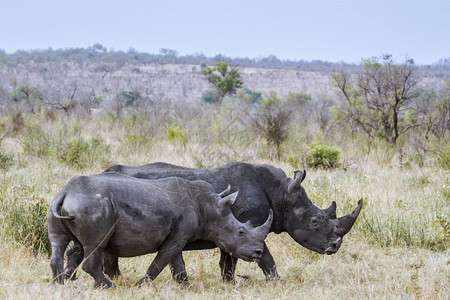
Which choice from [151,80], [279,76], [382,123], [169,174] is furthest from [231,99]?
[169,174]

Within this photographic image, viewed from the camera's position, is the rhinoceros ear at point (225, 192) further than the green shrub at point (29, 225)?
No

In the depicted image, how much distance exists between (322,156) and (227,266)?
30.8ft

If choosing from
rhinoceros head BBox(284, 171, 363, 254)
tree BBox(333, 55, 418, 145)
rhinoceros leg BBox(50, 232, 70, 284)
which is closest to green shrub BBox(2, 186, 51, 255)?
rhinoceros leg BBox(50, 232, 70, 284)

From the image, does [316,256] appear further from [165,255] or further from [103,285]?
[103,285]

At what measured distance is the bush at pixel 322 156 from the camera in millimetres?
16281

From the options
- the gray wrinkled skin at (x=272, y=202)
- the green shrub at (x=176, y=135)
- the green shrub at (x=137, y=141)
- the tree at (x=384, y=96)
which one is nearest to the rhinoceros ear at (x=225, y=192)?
the gray wrinkled skin at (x=272, y=202)

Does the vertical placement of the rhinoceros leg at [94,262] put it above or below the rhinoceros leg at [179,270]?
above

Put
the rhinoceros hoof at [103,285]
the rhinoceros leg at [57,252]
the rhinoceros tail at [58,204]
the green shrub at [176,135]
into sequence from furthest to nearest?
the green shrub at [176,135]
the rhinoceros hoof at [103,285]
the rhinoceros leg at [57,252]
the rhinoceros tail at [58,204]

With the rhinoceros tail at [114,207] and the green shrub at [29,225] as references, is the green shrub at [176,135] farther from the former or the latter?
the rhinoceros tail at [114,207]

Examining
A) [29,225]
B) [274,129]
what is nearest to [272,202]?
[29,225]

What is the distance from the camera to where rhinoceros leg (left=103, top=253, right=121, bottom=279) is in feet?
23.5

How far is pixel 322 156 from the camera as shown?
1633 centimetres

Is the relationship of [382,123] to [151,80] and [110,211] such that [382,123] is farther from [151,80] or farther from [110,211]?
[151,80]

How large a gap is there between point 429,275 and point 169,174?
321 centimetres
